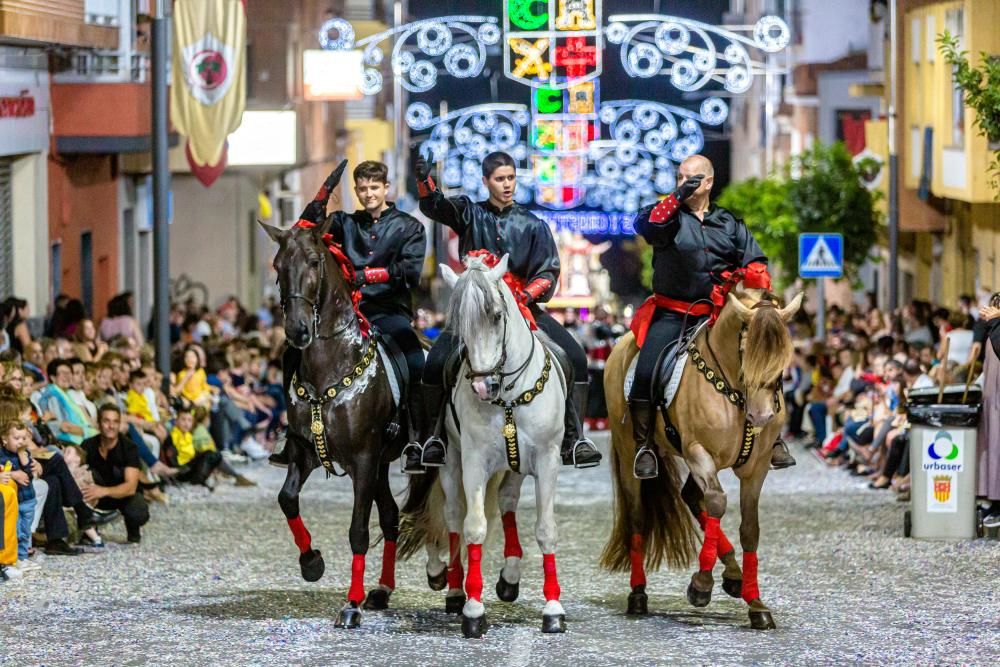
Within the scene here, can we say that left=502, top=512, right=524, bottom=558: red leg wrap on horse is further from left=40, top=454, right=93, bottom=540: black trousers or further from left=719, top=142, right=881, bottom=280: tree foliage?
left=719, top=142, right=881, bottom=280: tree foliage

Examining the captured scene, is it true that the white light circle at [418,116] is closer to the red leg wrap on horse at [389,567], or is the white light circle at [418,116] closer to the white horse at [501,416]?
the red leg wrap on horse at [389,567]

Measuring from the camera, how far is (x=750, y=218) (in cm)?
4353

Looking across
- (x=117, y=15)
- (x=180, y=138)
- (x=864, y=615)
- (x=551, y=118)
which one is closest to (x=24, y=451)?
(x=864, y=615)

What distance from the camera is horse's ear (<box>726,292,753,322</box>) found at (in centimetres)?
1126

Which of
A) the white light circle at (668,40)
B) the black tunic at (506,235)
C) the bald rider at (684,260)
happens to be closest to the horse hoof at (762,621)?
the bald rider at (684,260)

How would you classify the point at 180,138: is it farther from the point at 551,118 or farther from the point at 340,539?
the point at 340,539

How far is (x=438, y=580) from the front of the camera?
41.0 ft

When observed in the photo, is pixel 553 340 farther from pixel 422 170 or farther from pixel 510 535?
pixel 422 170

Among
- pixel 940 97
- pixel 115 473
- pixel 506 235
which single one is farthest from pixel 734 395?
pixel 940 97

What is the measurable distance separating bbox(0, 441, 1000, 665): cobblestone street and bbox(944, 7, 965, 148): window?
14775mm

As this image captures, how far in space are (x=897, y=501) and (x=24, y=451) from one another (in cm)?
859

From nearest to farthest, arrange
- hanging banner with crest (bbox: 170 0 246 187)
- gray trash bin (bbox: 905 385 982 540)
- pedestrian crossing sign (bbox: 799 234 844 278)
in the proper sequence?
1. gray trash bin (bbox: 905 385 982 540)
2. hanging banner with crest (bbox: 170 0 246 187)
3. pedestrian crossing sign (bbox: 799 234 844 278)

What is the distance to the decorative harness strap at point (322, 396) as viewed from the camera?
38.4 feet

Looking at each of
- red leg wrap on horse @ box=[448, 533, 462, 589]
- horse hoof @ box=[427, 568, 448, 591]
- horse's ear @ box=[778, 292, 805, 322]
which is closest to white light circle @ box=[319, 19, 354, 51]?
horse hoof @ box=[427, 568, 448, 591]
